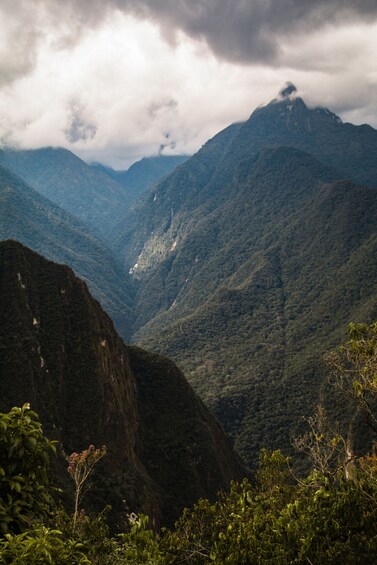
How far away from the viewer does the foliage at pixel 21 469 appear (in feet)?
38.9

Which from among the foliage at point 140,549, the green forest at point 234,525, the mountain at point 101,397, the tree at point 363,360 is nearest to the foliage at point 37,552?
the green forest at point 234,525

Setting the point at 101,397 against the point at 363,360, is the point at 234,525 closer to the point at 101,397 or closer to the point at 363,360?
the point at 363,360

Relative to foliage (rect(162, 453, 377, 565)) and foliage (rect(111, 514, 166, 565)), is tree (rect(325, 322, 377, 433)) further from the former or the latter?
foliage (rect(111, 514, 166, 565))

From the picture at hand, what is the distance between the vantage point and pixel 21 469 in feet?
41.0

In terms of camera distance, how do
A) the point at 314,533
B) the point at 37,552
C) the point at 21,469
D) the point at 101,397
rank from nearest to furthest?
the point at 37,552, the point at 21,469, the point at 314,533, the point at 101,397

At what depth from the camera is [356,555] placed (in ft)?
39.0

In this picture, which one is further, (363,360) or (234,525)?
(363,360)

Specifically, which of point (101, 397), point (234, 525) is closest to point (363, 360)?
point (234, 525)

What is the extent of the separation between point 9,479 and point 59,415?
7210 cm

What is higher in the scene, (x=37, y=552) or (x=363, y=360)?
(x=363, y=360)

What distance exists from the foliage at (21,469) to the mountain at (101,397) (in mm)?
58486

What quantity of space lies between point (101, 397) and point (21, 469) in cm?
7495

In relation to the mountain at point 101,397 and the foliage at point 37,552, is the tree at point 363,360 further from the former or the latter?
the mountain at point 101,397

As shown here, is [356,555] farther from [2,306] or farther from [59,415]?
[2,306]
